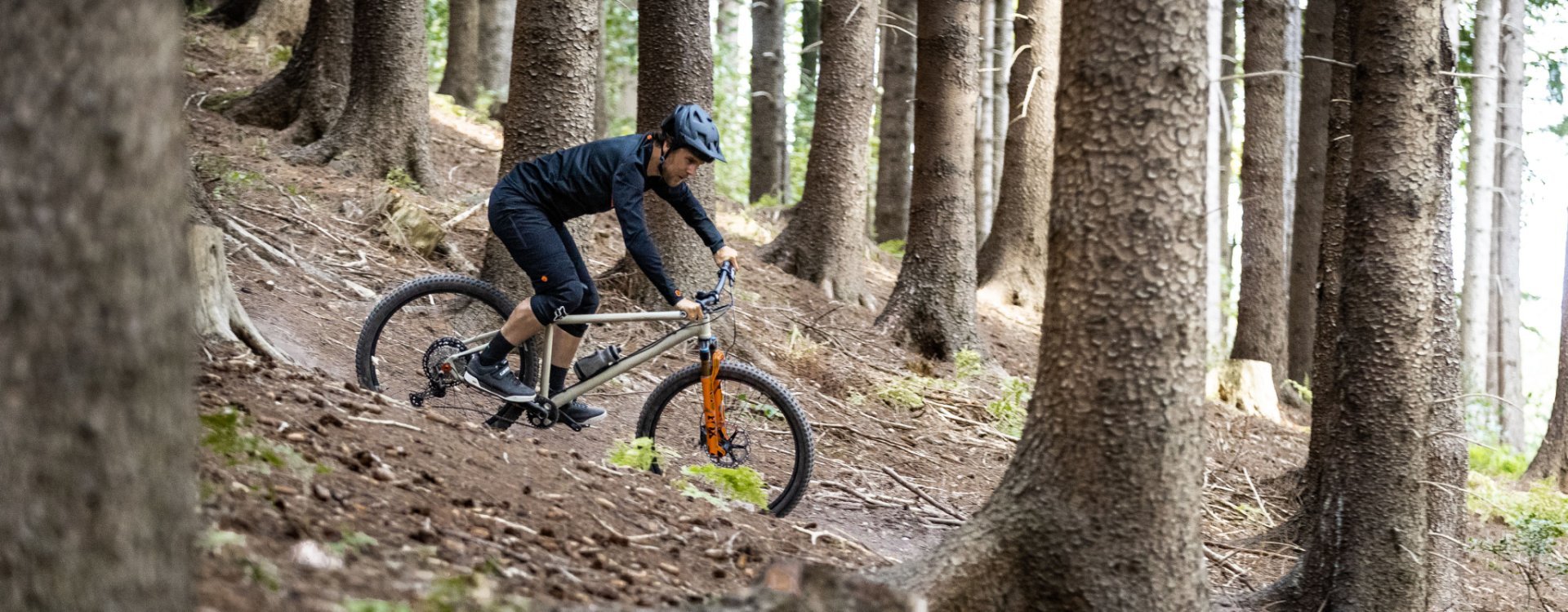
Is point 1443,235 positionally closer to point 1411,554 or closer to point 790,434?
point 1411,554

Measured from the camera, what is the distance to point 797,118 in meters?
36.2

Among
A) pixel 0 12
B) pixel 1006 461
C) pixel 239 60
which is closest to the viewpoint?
pixel 0 12

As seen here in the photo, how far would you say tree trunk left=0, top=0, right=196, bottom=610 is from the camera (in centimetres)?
212

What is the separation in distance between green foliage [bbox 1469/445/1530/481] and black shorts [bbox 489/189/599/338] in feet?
37.7

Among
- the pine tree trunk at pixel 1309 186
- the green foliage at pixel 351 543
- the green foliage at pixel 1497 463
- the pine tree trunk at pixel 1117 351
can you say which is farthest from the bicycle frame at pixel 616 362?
the pine tree trunk at pixel 1309 186

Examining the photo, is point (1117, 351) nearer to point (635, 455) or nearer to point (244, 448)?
point (635, 455)

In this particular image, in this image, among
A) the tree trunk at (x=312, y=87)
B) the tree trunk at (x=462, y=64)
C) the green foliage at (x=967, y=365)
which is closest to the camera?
the green foliage at (x=967, y=365)

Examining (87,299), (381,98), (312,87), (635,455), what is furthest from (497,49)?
(87,299)

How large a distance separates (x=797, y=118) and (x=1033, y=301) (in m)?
21.8

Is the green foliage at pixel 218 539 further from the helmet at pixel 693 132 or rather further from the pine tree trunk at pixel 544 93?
the pine tree trunk at pixel 544 93

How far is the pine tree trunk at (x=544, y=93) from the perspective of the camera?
8211 millimetres

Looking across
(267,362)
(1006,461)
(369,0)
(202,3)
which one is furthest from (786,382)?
(202,3)

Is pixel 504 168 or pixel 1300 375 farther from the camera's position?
pixel 1300 375

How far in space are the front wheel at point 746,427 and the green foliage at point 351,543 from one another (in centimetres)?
252
